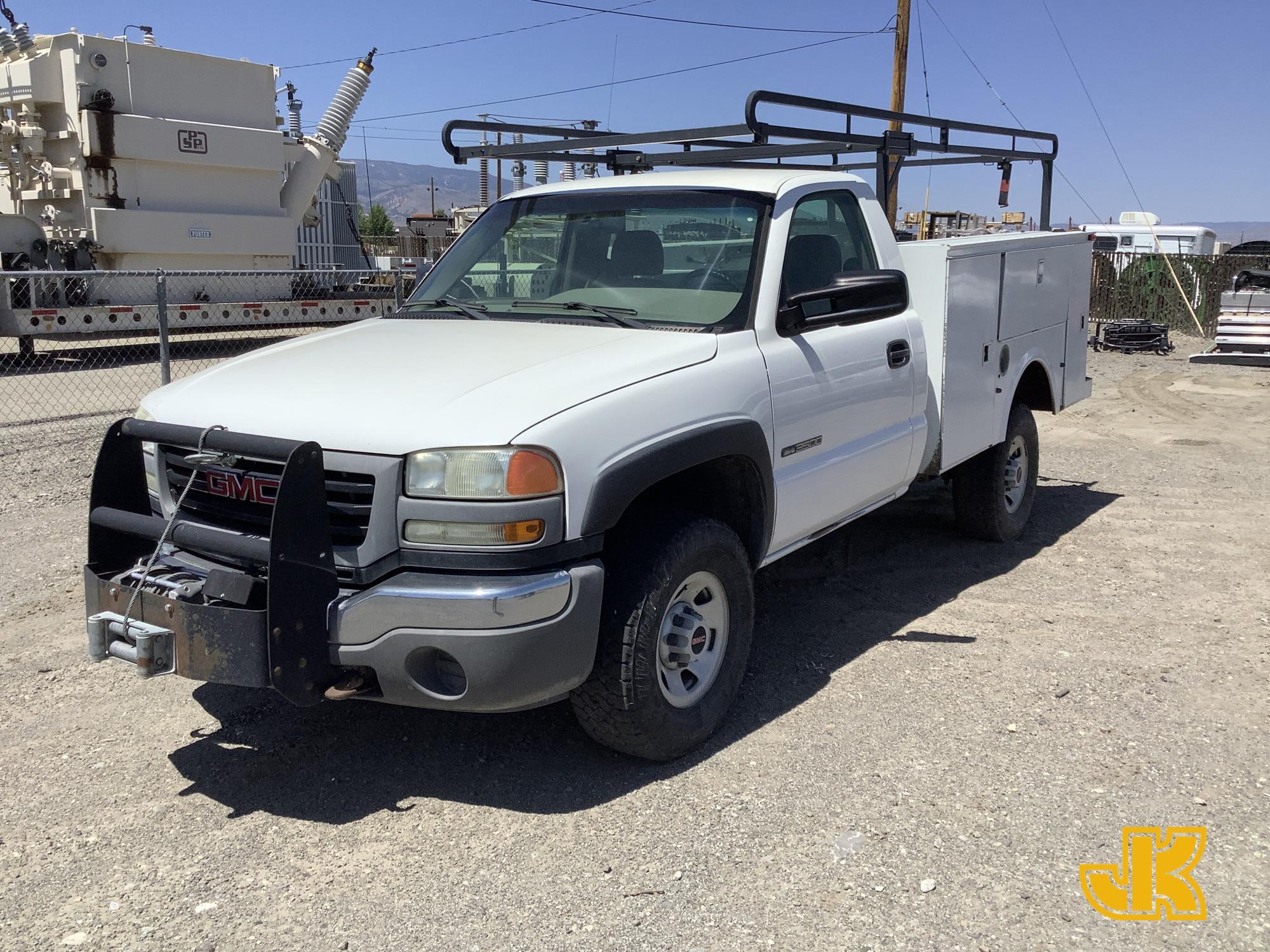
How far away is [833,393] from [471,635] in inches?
80.4

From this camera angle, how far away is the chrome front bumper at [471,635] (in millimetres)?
3277

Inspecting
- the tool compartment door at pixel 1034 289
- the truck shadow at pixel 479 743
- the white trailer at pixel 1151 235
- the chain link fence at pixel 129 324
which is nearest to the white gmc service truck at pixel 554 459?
the truck shadow at pixel 479 743

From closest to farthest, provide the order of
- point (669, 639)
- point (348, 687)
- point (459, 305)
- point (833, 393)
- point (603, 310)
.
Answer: point (348, 687) → point (669, 639) → point (603, 310) → point (833, 393) → point (459, 305)

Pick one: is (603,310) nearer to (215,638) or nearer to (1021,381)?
(215,638)

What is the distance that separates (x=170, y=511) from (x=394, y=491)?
102 centimetres

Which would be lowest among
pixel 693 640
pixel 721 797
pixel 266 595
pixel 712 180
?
pixel 721 797

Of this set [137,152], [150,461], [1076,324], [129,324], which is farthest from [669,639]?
[137,152]

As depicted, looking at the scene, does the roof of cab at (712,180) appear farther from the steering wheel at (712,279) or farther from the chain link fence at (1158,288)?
the chain link fence at (1158,288)

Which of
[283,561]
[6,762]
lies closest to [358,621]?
[283,561]

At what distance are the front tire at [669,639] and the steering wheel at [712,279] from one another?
3.22 feet

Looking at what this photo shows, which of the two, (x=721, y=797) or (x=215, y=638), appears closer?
(x=215, y=638)

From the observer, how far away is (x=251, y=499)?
3580 millimetres

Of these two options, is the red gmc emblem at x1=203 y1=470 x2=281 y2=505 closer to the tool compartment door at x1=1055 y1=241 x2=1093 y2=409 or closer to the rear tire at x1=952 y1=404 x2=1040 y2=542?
the rear tire at x1=952 y1=404 x2=1040 y2=542

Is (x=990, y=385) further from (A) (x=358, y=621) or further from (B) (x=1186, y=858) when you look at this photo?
(A) (x=358, y=621)
